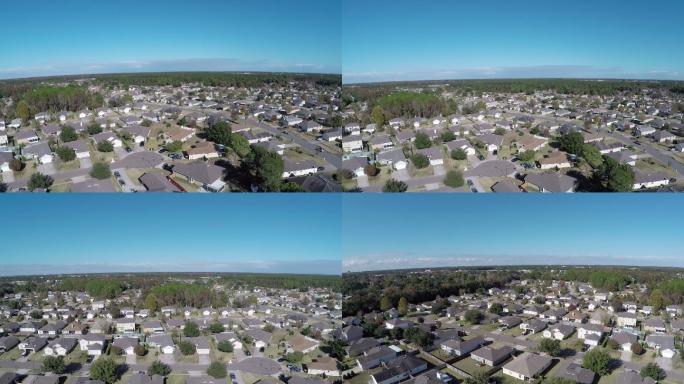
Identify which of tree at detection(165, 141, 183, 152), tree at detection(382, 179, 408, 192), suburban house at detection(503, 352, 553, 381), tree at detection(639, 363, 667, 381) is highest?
tree at detection(165, 141, 183, 152)

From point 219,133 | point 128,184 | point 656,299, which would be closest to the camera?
point 128,184

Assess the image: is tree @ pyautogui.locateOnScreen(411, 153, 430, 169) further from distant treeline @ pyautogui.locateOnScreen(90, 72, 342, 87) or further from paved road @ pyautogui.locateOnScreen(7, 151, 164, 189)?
paved road @ pyautogui.locateOnScreen(7, 151, 164, 189)

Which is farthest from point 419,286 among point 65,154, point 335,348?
point 65,154

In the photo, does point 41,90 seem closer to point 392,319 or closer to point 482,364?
point 392,319

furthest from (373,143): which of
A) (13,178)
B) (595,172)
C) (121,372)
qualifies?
(121,372)

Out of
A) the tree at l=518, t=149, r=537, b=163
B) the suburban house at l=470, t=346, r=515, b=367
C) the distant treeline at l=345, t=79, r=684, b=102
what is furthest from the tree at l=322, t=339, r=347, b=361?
the distant treeline at l=345, t=79, r=684, b=102

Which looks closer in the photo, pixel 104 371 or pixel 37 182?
pixel 37 182

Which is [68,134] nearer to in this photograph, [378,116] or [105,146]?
[105,146]
